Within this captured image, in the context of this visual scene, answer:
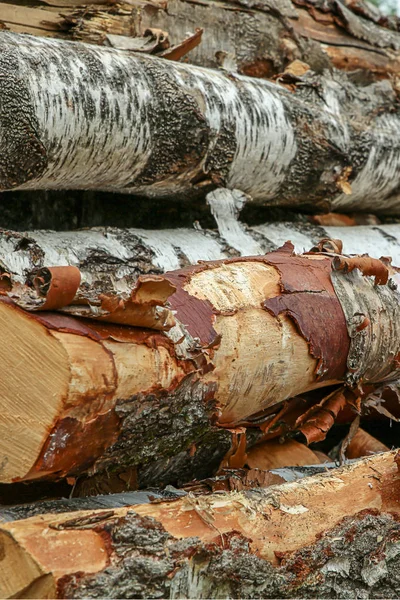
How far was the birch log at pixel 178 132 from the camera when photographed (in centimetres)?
202

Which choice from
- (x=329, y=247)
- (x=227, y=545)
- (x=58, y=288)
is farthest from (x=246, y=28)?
(x=227, y=545)

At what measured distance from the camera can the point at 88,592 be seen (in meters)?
1.24

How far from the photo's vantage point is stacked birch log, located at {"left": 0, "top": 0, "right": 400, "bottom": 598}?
1.37 metres

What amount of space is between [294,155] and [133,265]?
803 mm

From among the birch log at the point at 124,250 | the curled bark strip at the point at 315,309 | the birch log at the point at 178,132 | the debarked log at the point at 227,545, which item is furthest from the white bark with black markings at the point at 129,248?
the debarked log at the point at 227,545

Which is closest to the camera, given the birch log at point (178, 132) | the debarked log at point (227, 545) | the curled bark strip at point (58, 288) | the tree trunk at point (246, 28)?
the debarked log at point (227, 545)

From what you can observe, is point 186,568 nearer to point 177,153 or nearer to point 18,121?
point 18,121

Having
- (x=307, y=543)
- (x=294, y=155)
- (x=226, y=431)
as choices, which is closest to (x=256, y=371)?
(x=226, y=431)

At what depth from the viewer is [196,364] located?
1550mm

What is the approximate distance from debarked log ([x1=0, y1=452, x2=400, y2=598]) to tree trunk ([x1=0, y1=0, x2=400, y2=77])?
5.11ft

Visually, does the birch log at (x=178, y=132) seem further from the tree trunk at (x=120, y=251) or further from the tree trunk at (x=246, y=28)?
the tree trunk at (x=246, y=28)

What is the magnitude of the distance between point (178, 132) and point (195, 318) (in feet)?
2.86

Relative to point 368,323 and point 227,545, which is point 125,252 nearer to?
point 368,323

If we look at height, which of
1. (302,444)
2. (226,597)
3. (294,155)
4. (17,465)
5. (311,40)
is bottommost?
(302,444)
